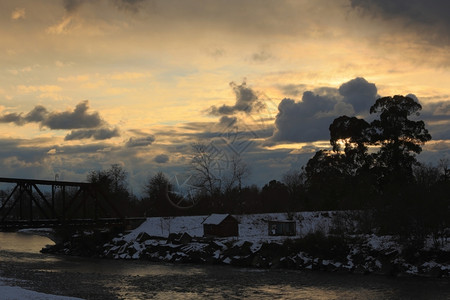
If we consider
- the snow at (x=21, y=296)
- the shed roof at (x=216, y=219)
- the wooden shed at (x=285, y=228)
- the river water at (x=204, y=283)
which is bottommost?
the river water at (x=204, y=283)

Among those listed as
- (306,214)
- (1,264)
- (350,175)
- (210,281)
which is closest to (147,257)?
(1,264)

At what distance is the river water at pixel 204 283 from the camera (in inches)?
1423

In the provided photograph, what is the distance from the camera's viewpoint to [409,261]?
157ft

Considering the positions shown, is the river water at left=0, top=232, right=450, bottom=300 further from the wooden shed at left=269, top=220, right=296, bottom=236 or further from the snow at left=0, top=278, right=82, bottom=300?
the wooden shed at left=269, top=220, right=296, bottom=236

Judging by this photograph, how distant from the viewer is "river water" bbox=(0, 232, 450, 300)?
119 feet

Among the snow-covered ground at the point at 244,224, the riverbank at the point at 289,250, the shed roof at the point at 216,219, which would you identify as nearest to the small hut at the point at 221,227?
the shed roof at the point at 216,219

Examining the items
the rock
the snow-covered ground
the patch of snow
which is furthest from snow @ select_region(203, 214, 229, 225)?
the patch of snow

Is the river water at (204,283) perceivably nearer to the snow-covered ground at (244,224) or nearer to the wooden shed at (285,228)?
the wooden shed at (285,228)

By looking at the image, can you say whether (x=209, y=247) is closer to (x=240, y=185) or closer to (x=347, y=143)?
(x=347, y=143)

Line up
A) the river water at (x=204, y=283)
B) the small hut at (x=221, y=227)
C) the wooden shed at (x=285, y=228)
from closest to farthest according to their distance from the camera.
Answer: the river water at (x=204, y=283) → the wooden shed at (x=285, y=228) → the small hut at (x=221, y=227)

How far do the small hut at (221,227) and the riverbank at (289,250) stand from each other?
420 centimetres

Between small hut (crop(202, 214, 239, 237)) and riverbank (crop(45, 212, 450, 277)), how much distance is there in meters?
4.20

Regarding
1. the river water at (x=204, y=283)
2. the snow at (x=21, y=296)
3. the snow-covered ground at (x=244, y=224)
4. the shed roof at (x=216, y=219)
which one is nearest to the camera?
the snow at (x=21, y=296)

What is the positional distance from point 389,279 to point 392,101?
147 feet
